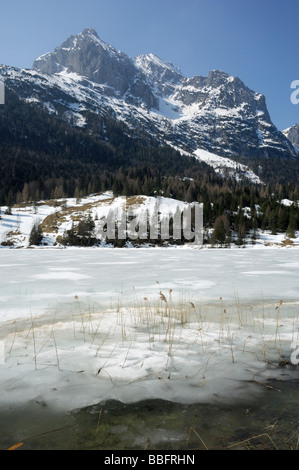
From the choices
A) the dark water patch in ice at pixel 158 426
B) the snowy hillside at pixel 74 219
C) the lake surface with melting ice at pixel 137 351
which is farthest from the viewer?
the snowy hillside at pixel 74 219

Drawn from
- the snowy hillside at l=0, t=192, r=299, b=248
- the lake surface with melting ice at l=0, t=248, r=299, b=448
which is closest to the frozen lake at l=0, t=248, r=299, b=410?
the lake surface with melting ice at l=0, t=248, r=299, b=448

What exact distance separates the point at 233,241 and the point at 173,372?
8615 centimetres

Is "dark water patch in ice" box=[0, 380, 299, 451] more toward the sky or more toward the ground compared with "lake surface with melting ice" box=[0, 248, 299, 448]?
more toward the sky

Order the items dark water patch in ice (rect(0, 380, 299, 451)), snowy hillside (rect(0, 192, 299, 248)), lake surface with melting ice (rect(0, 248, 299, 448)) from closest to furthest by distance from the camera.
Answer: dark water patch in ice (rect(0, 380, 299, 451)), lake surface with melting ice (rect(0, 248, 299, 448)), snowy hillside (rect(0, 192, 299, 248))

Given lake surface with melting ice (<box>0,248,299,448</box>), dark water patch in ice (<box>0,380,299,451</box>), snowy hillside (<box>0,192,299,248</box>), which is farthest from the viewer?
snowy hillside (<box>0,192,299,248</box>)

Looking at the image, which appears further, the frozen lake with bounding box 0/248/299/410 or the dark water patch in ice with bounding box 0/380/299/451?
the frozen lake with bounding box 0/248/299/410

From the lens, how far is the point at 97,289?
11578mm

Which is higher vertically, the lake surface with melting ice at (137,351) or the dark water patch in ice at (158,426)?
the dark water patch in ice at (158,426)

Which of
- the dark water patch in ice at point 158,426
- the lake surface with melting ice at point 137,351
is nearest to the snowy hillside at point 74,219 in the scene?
the lake surface with melting ice at point 137,351

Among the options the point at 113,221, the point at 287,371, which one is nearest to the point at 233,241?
the point at 113,221

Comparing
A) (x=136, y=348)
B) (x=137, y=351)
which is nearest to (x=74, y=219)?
(x=136, y=348)

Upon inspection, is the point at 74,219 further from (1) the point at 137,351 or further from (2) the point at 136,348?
(1) the point at 137,351

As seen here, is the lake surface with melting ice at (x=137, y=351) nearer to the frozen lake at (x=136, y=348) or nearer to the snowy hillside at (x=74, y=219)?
the frozen lake at (x=136, y=348)

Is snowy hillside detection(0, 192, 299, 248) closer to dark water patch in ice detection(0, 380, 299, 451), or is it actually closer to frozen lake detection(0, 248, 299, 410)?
frozen lake detection(0, 248, 299, 410)
